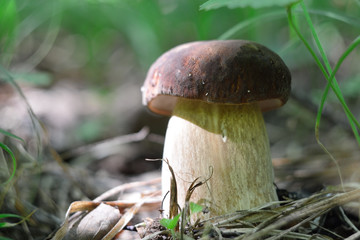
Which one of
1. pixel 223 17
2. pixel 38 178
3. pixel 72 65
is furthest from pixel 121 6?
pixel 38 178

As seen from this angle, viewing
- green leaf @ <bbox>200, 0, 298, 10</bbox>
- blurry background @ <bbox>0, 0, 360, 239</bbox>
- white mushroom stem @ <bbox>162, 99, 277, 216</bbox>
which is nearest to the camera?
green leaf @ <bbox>200, 0, 298, 10</bbox>

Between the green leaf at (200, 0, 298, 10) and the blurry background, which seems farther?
the blurry background

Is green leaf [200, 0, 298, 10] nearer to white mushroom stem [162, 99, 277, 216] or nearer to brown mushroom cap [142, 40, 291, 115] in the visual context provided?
brown mushroom cap [142, 40, 291, 115]

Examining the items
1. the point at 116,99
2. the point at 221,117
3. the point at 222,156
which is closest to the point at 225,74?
the point at 221,117

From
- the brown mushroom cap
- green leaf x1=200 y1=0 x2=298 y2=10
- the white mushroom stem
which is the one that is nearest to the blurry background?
the brown mushroom cap

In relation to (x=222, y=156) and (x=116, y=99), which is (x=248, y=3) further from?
(x=116, y=99)

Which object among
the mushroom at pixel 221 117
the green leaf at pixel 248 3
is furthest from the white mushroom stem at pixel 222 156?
the green leaf at pixel 248 3
